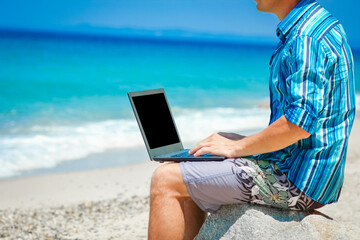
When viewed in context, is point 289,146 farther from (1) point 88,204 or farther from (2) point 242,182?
(1) point 88,204

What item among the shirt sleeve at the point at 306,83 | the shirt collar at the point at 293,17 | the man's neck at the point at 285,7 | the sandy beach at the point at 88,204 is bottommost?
the sandy beach at the point at 88,204

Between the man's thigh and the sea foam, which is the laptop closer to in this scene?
the man's thigh

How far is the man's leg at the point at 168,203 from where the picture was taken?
2.21 meters

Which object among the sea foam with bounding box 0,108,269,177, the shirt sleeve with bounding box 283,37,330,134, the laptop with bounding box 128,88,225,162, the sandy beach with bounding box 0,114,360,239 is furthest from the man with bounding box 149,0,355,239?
the sea foam with bounding box 0,108,269,177

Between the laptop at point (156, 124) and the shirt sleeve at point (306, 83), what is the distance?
2.13ft

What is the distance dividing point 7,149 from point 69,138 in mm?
1225

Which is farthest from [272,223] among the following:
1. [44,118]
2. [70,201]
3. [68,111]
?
[68,111]

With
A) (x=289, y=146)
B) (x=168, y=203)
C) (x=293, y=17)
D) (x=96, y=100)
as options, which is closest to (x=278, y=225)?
(x=289, y=146)

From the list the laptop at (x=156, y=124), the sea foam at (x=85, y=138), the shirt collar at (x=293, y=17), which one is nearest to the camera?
the shirt collar at (x=293, y=17)

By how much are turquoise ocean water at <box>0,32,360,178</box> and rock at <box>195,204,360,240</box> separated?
4.44 meters

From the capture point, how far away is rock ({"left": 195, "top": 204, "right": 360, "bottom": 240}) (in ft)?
7.61

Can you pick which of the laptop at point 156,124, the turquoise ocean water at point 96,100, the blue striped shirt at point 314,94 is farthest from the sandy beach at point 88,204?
the blue striped shirt at point 314,94

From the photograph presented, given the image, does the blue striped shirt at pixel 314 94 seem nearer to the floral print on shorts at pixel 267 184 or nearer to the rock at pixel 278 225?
the floral print on shorts at pixel 267 184

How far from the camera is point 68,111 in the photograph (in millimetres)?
11883
